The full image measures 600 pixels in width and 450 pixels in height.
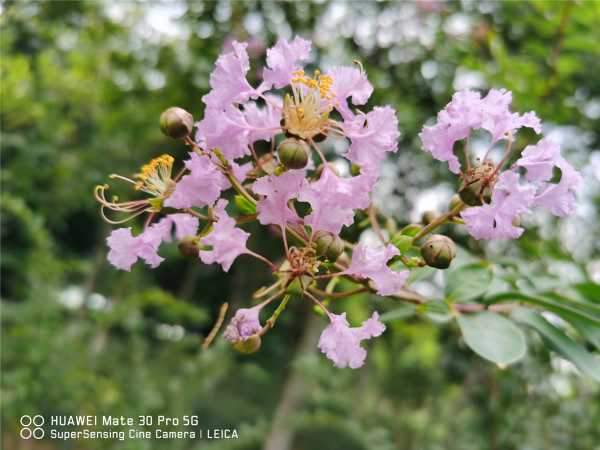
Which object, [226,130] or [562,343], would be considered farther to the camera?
[562,343]

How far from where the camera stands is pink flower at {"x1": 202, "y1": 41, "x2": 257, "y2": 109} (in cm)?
74

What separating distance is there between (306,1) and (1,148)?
1.85m

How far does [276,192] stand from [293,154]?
0.18 feet

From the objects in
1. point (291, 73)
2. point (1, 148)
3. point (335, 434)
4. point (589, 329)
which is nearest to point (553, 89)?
point (589, 329)

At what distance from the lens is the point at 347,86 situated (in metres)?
0.79

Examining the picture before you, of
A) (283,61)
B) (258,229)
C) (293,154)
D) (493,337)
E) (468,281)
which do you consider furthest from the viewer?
(258,229)

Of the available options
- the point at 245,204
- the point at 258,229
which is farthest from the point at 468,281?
the point at 258,229

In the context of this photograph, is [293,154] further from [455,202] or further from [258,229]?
[258,229]

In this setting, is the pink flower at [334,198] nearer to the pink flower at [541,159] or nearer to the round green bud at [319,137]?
the round green bud at [319,137]

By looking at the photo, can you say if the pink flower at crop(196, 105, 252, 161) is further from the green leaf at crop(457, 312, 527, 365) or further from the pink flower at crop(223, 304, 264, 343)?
the green leaf at crop(457, 312, 527, 365)

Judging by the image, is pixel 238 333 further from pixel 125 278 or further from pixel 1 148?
pixel 125 278

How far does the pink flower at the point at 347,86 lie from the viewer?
2.57 feet

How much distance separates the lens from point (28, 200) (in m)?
3.87

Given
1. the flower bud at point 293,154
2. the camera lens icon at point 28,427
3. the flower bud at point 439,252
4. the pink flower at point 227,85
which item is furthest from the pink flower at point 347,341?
the camera lens icon at point 28,427
